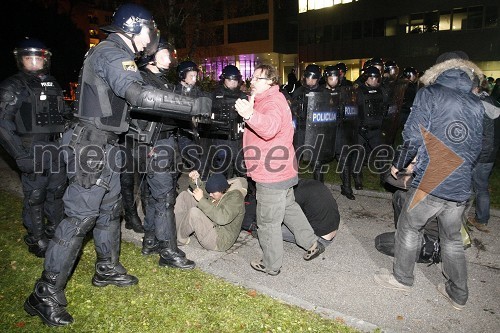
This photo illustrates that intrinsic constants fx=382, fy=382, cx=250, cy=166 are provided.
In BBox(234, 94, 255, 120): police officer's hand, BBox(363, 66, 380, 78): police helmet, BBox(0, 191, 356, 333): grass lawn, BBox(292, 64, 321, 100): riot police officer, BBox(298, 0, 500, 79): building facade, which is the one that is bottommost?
BBox(0, 191, 356, 333): grass lawn

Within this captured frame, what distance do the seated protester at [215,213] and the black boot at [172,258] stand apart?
42 centimetres

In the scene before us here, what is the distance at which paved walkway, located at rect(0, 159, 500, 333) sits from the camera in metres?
3.38

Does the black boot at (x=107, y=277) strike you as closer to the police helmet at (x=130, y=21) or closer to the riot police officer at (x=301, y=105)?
the police helmet at (x=130, y=21)

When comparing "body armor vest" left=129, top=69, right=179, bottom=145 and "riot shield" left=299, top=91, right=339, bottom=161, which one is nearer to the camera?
"body armor vest" left=129, top=69, right=179, bottom=145

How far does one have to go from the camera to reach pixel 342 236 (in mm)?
5215

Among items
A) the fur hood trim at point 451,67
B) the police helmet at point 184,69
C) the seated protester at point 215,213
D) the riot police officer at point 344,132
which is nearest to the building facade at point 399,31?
the riot police officer at point 344,132

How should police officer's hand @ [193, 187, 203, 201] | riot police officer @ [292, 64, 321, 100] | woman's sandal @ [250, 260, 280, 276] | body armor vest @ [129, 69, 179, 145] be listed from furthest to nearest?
1. riot police officer @ [292, 64, 321, 100]
2. police officer's hand @ [193, 187, 203, 201]
3. woman's sandal @ [250, 260, 280, 276]
4. body armor vest @ [129, 69, 179, 145]

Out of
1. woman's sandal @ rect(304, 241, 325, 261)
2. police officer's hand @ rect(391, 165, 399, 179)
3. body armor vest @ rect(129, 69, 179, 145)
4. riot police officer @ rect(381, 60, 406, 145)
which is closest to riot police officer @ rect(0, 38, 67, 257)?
body armor vest @ rect(129, 69, 179, 145)

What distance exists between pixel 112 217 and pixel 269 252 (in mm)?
1630

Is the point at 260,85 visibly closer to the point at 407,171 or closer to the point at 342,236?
the point at 407,171

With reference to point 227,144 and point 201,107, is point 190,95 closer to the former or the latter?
point 227,144

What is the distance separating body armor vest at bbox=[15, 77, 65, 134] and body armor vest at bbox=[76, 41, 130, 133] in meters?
1.54

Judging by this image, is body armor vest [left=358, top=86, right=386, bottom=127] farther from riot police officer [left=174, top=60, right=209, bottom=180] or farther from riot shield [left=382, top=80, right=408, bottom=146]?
riot police officer [left=174, top=60, right=209, bottom=180]

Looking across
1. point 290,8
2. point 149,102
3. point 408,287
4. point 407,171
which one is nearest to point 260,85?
point 149,102
